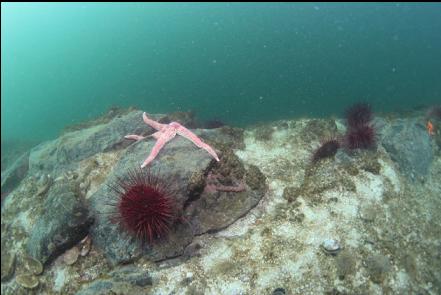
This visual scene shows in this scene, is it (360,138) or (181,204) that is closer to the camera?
(181,204)

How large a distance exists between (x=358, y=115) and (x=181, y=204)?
601cm

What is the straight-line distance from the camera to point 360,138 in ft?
30.2

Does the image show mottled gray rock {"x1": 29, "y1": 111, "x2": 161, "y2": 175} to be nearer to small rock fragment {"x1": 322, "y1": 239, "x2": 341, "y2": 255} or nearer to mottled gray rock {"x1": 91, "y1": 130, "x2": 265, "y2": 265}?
mottled gray rock {"x1": 91, "y1": 130, "x2": 265, "y2": 265}

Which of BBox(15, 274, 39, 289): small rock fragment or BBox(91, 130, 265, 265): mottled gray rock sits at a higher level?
BBox(91, 130, 265, 265): mottled gray rock

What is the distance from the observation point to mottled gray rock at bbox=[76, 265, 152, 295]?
643cm

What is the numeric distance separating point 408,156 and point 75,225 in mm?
8437

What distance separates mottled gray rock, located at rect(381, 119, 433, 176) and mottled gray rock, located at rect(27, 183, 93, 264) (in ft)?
25.7

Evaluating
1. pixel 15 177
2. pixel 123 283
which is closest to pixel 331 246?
pixel 123 283

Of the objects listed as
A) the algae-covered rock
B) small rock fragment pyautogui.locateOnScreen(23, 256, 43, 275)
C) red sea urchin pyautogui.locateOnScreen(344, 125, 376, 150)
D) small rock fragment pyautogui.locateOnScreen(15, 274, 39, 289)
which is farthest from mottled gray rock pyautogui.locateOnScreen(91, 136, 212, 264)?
red sea urchin pyautogui.locateOnScreen(344, 125, 376, 150)

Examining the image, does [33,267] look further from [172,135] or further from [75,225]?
[172,135]

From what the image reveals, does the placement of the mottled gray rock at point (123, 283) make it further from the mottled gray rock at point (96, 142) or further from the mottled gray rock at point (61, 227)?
the mottled gray rock at point (96, 142)

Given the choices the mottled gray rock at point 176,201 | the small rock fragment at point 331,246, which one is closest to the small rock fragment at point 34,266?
the mottled gray rock at point 176,201

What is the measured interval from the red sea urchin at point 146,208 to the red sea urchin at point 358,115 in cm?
603

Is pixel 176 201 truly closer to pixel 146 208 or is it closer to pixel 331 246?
pixel 146 208
